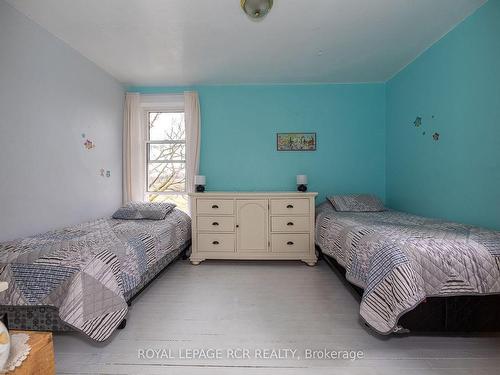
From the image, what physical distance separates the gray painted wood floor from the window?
5.24 feet

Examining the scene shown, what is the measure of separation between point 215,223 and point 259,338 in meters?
1.57

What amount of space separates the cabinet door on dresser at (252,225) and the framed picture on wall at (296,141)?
93 cm

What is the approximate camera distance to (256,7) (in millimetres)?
1769

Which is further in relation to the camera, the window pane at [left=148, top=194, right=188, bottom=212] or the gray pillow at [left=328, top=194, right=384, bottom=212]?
the window pane at [left=148, top=194, right=188, bottom=212]

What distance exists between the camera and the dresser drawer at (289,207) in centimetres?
289

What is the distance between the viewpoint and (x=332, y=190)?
3.40 m

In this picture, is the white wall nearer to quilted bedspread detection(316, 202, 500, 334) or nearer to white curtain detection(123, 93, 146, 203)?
white curtain detection(123, 93, 146, 203)

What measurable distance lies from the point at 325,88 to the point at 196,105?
5.85ft

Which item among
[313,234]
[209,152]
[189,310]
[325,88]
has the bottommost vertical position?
[189,310]

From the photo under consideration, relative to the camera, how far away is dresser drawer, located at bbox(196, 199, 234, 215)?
2.91 meters

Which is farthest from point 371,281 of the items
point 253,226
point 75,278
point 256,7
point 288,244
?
point 256,7

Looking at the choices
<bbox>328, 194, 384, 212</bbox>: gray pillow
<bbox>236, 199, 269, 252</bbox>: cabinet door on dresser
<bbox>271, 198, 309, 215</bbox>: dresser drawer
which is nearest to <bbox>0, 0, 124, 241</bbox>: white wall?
<bbox>236, 199, 269, 252</bbox>: cabinet door on dresser

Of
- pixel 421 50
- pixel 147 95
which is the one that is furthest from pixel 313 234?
pixel 147 95

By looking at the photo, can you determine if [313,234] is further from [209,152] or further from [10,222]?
[10,222]
